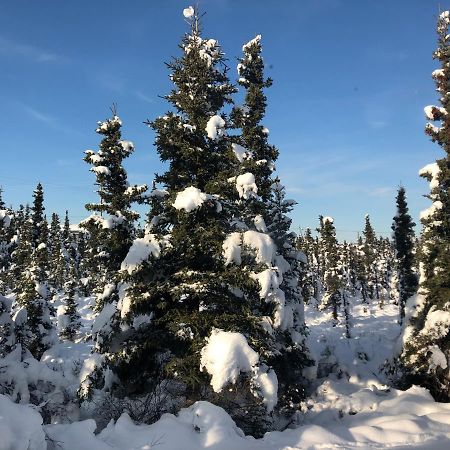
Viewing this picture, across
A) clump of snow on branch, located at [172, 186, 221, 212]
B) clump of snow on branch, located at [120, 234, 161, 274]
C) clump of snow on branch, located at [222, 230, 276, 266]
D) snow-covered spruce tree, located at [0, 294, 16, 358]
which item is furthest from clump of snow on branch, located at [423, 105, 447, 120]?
snow-covered spruce tree, located at [0, 294, 16, 358]

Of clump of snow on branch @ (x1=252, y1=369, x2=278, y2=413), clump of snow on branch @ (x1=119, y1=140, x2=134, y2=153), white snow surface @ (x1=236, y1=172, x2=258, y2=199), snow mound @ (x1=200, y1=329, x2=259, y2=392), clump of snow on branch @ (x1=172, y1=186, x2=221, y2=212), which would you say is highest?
clump of snow on branch @ (x1=119, y1=140, x2=134, y2=153)

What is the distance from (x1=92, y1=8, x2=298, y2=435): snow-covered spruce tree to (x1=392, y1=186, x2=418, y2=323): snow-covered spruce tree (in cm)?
3007

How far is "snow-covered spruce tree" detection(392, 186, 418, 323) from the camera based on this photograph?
39750 millimetres

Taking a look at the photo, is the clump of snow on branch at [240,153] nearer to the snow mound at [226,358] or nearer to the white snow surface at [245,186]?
the white snow surface at [245,186]

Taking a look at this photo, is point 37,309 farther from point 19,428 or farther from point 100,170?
point 19,428

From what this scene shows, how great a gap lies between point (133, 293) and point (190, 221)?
251 cm

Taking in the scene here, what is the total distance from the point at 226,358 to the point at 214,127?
6.24m

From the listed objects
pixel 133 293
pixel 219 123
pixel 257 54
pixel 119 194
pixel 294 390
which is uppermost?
pixel 257 54

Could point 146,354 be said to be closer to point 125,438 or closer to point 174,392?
point 174,392

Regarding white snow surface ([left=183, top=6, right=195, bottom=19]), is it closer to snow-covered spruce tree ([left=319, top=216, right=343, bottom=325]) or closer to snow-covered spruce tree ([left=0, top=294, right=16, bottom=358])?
snow-covered spruce tree ([left=0, top=294, right=16, bottom=358])

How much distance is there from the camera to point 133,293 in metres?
11.4

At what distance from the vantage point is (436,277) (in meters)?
19.3

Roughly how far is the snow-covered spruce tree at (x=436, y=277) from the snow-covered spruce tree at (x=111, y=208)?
41.9ft

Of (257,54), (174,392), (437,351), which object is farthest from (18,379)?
(257,54)
